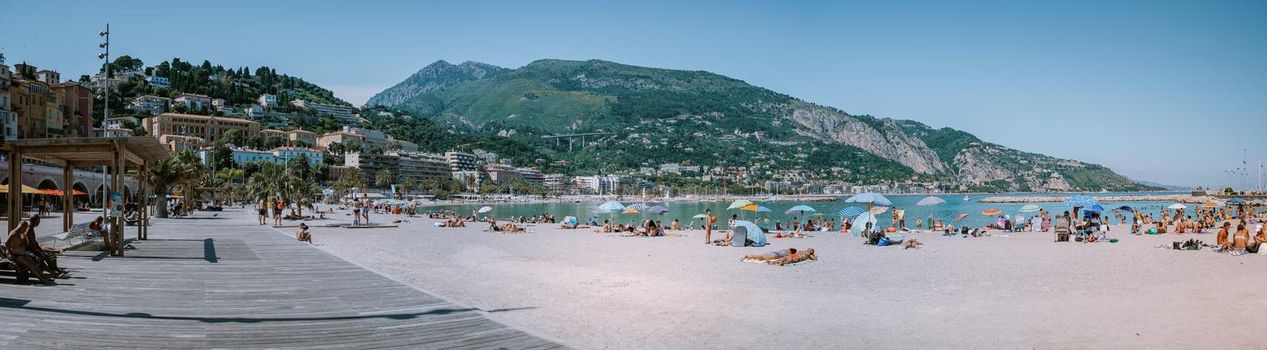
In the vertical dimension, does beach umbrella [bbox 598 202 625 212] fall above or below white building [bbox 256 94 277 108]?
below

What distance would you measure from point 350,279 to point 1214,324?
1125 centimetres

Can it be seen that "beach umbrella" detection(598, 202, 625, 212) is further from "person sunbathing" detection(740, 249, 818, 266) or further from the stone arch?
the stone arch

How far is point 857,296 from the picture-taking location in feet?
35.8

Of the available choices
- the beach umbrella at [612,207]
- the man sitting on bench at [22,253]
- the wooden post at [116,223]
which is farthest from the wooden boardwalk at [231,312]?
the beach umbrella at [612,207]

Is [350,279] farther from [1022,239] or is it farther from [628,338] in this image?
[1022,239]

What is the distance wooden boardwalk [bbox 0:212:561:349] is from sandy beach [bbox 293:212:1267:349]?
84 centimetres

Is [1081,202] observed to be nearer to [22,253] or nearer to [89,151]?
[89,151]

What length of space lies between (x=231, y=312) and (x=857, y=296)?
8135mm

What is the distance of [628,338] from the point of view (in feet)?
24.7

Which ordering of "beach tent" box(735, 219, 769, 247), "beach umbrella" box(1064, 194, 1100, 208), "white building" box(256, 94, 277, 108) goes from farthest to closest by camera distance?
1. "white building" box(256, 94, 277, 108)
2. "beach umbrella" box(1064, 194, 1100, 208)
3. "beach tent" box(735, 219, 769, 247)

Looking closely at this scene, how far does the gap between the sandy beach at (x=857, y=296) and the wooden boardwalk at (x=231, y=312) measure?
33.0 inches

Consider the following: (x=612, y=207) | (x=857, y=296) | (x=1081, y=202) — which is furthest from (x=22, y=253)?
(x=1081, y=202)

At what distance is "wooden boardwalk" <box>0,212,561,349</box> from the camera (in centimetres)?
655

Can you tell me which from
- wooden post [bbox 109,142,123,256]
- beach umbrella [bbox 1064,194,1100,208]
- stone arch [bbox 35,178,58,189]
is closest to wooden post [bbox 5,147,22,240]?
wooden post [bbox 109,142,123,256]
